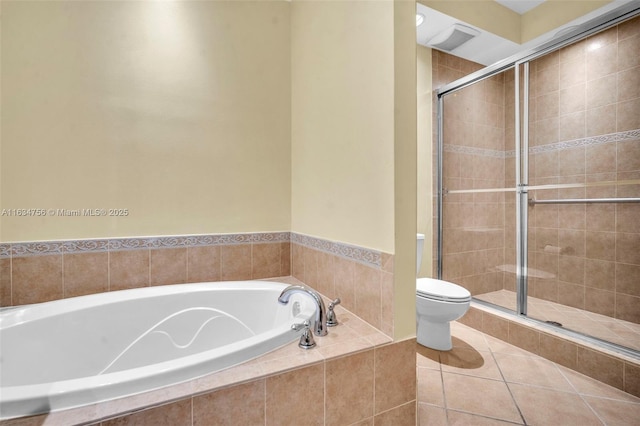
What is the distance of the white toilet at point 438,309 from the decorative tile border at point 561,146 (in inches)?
50.7

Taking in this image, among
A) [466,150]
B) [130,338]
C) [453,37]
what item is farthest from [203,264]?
[453,37]

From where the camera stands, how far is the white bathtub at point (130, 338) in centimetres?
82

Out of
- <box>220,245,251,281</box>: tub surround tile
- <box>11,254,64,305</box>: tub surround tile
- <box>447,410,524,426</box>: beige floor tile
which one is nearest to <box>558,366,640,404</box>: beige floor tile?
<box>447,410,524,426</box>: beige floor tile

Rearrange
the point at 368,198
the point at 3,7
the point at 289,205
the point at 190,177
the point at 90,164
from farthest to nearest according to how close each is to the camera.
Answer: the point at 289,205
the point at 190,177
the point at 90,164
the point at 3,7
the point at 368,198

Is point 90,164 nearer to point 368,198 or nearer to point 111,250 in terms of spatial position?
point 111,250

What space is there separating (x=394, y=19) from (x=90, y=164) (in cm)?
171

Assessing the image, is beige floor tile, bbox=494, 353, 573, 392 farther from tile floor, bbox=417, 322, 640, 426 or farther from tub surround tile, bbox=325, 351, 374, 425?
tub surround tile, bbox=325, 351, 374, 425

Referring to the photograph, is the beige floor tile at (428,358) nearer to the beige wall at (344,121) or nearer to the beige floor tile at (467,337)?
the beige floor tile at (467,337)

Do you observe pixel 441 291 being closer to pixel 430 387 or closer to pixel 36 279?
pixel 430 387

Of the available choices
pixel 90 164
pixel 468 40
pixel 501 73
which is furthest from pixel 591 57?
pixel 90 164

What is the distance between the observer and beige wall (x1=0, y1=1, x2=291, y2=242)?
5.07 ft

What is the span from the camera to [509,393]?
1601 mm

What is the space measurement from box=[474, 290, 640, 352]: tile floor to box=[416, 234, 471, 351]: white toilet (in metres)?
0.68

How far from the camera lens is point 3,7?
1501mm
